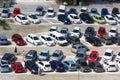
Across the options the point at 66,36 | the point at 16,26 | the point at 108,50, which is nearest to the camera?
the point at 108,50

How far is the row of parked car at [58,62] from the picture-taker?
253 feet

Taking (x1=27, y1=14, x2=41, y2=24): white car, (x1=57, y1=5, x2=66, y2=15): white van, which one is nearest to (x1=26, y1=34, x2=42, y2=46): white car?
(x1=27, y1=14, x2=41, y2=24): white car

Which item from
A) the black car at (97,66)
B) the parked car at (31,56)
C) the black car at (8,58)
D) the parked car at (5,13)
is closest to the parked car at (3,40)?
the black car at (8,58)

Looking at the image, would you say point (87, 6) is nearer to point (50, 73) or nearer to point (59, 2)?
point (59, 2)

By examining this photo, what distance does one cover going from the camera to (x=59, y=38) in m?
87.5

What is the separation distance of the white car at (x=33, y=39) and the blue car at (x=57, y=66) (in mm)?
9019

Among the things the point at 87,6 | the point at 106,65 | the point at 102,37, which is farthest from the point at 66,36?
the point at 87,6

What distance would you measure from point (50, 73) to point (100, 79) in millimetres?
7685

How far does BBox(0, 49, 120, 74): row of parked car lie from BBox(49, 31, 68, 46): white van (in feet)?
12.7

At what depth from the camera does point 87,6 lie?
359ft

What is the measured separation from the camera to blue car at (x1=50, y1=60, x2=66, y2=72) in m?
77.1

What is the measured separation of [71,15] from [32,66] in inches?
965

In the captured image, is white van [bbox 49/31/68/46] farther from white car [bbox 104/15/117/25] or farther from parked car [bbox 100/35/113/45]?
white car [bbox 104/15/117/25]

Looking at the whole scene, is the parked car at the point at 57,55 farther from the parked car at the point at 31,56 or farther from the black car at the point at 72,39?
the black car at the point at 72,39
